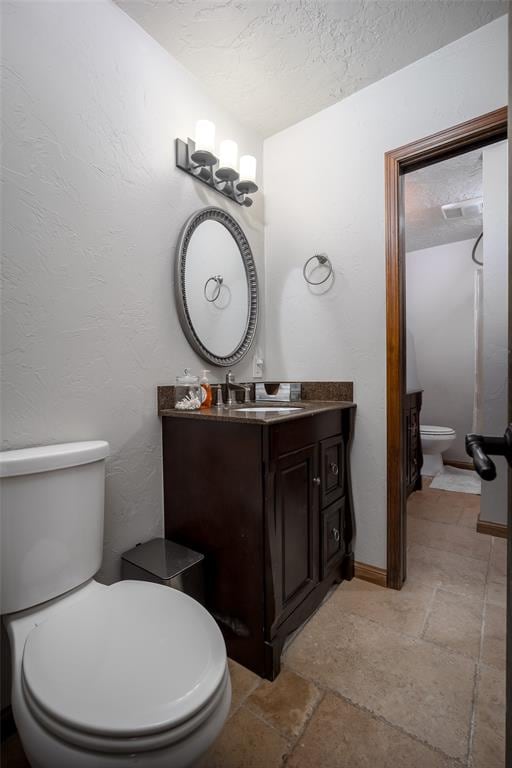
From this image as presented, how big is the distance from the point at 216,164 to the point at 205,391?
3.80 feet

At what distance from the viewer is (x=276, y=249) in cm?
210

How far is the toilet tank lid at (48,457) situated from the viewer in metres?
0.88

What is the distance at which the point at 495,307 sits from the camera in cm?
210

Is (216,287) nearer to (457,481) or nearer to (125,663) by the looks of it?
(125,663)

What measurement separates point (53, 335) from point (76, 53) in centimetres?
100

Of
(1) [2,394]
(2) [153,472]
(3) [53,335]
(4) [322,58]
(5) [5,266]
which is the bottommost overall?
(2) [153,472]

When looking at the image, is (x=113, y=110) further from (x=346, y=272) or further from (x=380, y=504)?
(x=380, y=504)

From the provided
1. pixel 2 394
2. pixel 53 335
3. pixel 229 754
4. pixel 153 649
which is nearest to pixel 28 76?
pixel 53 335

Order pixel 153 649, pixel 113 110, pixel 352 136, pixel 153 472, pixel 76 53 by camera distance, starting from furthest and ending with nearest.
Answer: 1. pixel 352 136
2. pixel 153 472
3. pixel 113 110
4. pixel 76 53
5. pixel 153 649

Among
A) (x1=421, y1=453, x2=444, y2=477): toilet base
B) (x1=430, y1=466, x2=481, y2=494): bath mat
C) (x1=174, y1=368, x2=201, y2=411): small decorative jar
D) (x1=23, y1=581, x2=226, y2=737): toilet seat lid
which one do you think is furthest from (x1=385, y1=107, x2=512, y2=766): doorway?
(x1=421, y1=453, x2=444, y2=477): toilet base

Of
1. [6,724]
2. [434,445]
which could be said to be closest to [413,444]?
[434,445]

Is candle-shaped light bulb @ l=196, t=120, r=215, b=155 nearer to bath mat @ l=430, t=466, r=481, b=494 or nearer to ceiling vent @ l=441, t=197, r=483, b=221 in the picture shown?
ceiling vent @ l=441, t=197, r=483, b=221

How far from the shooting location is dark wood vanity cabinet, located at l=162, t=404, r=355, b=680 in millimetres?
1172

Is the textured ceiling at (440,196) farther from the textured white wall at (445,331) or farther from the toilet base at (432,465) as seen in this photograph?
the toilet base at (432,465)
